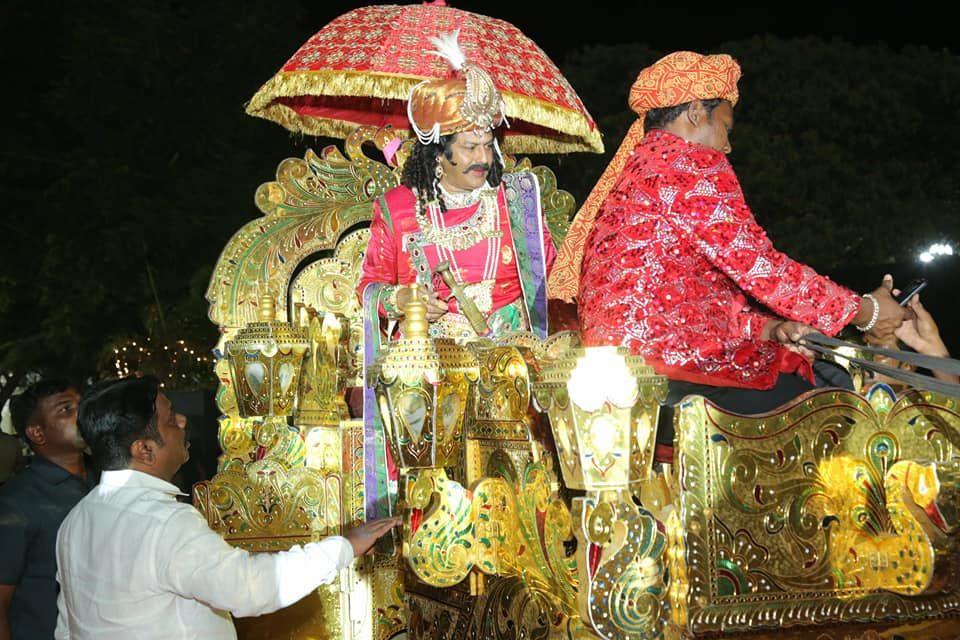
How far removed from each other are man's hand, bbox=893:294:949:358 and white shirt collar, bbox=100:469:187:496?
89.3 inches

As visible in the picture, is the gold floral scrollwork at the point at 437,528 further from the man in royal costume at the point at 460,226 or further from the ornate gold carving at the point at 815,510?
the man in royal costume at the point at 460,226

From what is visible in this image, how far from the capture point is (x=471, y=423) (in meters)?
3.81

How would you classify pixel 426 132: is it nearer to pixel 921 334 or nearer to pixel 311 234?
pixel 311 234

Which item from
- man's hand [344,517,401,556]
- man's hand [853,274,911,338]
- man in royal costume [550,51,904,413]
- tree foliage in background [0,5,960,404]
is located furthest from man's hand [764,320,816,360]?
tree foliage in background [0,5,960,404]

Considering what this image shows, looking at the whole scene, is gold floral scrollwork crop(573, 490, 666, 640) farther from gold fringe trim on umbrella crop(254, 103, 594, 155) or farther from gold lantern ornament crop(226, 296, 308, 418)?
gold fringe trim on umbrella crop(254, 103, 594, 155)

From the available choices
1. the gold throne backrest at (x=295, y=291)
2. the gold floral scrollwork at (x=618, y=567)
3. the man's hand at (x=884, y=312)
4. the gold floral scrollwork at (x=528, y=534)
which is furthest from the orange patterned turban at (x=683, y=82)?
the gold throne backrest at (x=295, y=291)

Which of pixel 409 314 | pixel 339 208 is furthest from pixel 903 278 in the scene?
pixel 409 314

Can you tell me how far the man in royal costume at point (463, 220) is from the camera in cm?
462

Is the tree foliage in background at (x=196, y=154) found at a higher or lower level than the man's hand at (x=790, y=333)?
higher

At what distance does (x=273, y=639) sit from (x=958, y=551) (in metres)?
2.76

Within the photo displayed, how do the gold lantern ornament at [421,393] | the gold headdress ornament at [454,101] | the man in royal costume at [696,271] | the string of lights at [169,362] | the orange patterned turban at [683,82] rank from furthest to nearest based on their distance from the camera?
the string of lights at [169,362]
the gold headdress ornament at [454,101]
the orange patterned turban at [683,82]
the gold lantern ornament at [421,393]
the man in royal costume at [696,271]

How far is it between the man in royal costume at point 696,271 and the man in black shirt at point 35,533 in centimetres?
187

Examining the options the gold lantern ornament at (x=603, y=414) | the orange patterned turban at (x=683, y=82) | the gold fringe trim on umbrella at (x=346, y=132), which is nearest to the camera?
the gold lantern ornament at (x=603, y=414)

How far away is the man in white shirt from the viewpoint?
2645mm
